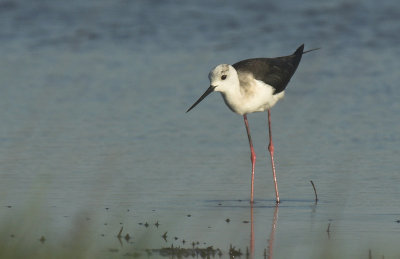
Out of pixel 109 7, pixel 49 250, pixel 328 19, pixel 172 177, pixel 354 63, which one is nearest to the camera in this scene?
pixel 49 250

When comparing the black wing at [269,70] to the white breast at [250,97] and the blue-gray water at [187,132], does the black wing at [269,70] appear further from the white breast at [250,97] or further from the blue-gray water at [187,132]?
the blue-gray water at [187,132]

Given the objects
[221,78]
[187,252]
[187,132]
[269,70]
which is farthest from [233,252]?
[187,132]

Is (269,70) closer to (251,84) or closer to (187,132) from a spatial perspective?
(251,84)

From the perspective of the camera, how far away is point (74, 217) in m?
7.45

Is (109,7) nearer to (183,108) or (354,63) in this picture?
(354,63)

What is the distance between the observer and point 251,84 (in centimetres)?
912

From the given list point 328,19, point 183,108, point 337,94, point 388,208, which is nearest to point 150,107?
point 183,108

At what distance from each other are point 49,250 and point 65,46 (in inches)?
392

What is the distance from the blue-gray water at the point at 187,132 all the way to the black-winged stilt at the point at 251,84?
59 cm

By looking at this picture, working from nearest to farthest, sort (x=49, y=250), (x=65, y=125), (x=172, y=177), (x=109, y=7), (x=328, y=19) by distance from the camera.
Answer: (x=49, y=250) → (x=172, y=177) → (x=65, y=125) → (x=328, y=19) → (x=109, y=7)

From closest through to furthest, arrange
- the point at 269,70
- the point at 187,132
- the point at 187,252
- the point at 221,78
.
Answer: the point at 187,252
the point at 221,78
the point at 269,70
the point at 187,132

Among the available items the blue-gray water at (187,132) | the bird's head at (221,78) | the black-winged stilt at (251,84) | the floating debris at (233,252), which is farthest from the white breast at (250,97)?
the floating debris at (233,252)

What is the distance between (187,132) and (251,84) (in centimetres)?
171

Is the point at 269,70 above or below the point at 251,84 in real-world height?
above
